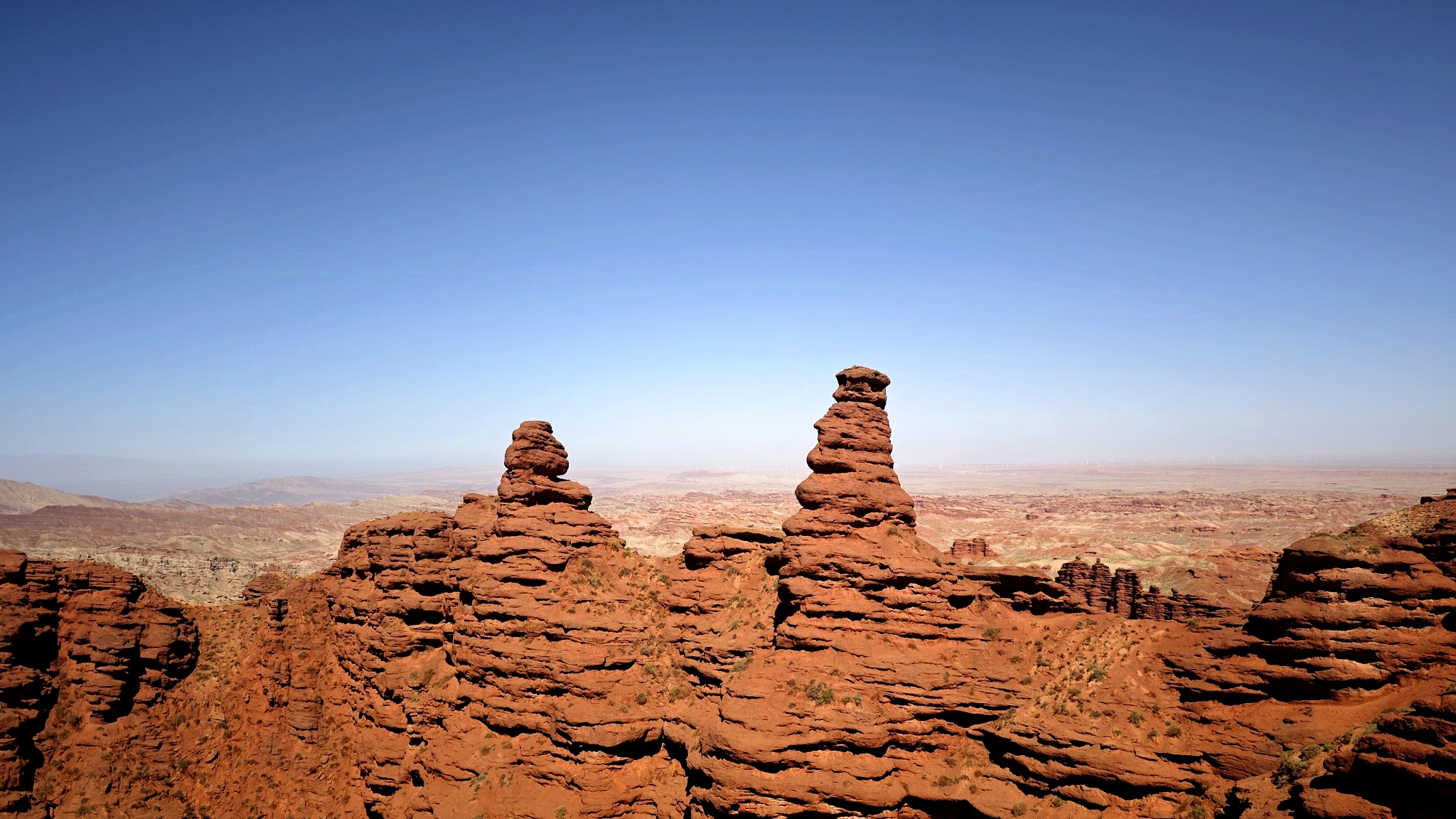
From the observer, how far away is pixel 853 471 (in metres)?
28.7

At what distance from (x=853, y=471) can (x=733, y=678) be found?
986 cm

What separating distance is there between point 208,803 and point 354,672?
7.84 metres

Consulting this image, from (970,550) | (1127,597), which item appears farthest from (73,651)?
(970,550)

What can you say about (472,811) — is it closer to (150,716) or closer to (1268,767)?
(150,716)

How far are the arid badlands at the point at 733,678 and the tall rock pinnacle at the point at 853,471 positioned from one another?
0.14m

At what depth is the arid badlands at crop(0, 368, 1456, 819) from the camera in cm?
2033

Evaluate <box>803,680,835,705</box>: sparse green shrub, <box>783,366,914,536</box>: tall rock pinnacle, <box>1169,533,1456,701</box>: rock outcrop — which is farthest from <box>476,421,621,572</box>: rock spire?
<box>1169,533,1456,701</box>: rock outcrop

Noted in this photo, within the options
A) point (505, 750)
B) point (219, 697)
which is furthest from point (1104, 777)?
point (219, 697)

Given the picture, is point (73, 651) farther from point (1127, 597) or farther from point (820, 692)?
point (1127, 597)

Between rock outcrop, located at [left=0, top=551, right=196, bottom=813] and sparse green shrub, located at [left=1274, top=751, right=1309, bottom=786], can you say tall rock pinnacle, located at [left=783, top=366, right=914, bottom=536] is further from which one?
rock outcrop, located at [left=0, top=551, right=196, bottom=813]

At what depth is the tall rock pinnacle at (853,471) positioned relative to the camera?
91.5 feet

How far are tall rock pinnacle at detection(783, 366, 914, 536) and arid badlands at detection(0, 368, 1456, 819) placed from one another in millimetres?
137

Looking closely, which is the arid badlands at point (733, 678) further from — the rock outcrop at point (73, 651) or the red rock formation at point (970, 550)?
the red rock formation at point (970, 550)

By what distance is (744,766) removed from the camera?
2283 centimetres
